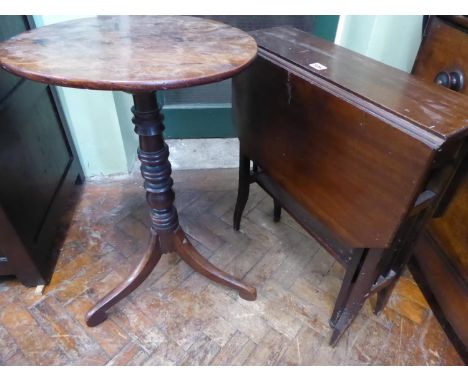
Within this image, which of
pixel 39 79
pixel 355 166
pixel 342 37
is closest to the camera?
pixel 39 79

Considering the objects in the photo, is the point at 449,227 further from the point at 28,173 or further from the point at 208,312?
the point at 28,173

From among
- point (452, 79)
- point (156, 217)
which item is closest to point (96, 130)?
point (156, 217)

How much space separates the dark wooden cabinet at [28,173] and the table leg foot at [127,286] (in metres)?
0.29

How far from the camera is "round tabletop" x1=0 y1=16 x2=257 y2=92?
2.24 feet

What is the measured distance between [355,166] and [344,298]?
0.50m

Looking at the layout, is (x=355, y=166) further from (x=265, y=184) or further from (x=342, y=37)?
(x=342, y=37)

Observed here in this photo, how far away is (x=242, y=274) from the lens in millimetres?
1401

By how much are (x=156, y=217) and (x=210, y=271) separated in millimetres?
290

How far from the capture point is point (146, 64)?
75cm

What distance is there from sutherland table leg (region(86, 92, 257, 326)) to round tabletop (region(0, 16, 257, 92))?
141 millimetres

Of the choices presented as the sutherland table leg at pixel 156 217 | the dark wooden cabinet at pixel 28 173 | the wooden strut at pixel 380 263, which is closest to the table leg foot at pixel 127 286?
the sutherland table leg at pixel 156 217

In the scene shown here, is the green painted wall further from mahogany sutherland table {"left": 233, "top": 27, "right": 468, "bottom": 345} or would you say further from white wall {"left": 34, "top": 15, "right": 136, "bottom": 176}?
mahogany sutherland table {"left": 233, "top": 27, "right": 468, "bottom": 345}
